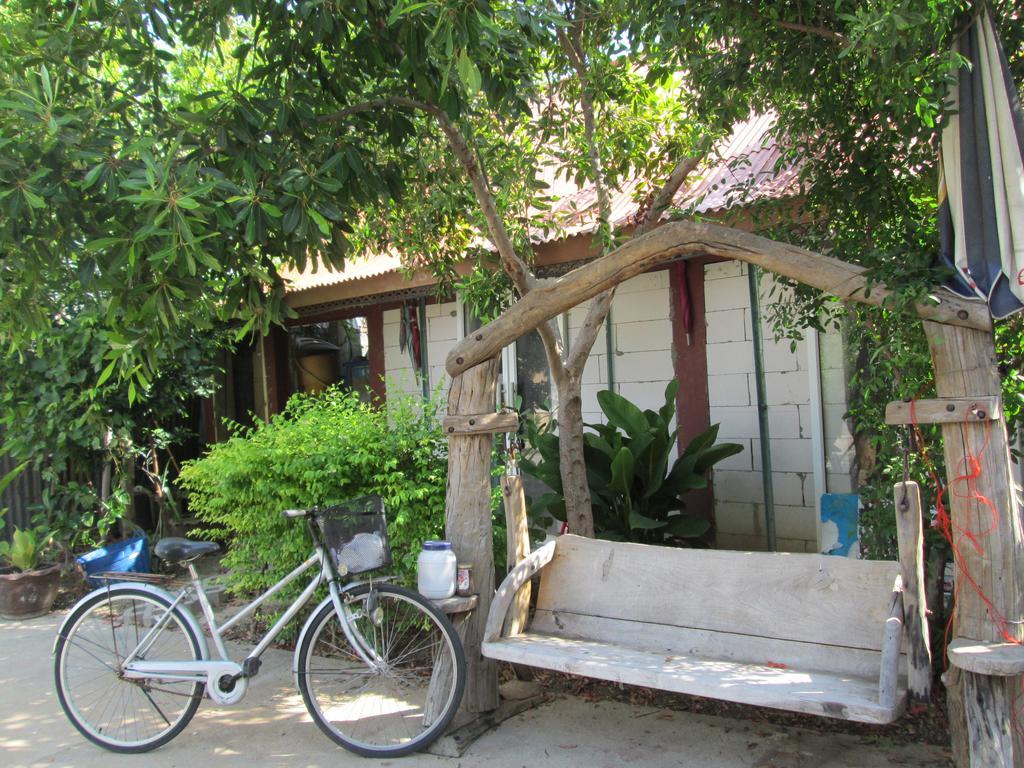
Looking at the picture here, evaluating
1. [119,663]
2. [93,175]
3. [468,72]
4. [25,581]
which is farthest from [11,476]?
[468,72]

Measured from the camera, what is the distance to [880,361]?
12.3 feet

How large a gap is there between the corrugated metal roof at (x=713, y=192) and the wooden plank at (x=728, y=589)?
1.97m

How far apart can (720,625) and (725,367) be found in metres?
3.21

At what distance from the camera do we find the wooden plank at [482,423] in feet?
13.0

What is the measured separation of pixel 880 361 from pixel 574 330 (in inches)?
146

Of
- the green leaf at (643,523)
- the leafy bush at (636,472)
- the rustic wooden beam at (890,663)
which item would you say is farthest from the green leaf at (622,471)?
the rustic wooden beam at (890,663)

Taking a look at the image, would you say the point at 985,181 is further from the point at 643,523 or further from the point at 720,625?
the point at 643,523

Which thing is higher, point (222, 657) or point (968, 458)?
point (968, 458)

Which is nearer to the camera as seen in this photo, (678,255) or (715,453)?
(678,255)

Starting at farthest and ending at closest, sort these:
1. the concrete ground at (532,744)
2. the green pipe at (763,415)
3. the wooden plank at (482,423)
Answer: the green pipe at (763,415) < the wooden plank at (482,423) < the concrete ground at (532,744)

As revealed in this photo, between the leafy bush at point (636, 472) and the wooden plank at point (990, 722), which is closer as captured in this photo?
the wooden plank at point (990, 722)

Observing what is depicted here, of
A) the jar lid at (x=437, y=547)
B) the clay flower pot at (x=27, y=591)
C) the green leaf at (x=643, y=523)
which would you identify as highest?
the jar lid at (x=437, y=547)

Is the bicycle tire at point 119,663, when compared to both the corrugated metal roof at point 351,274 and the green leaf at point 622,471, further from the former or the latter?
the corrugated metal roof at point 351,274

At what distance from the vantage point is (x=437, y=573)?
379 cm
